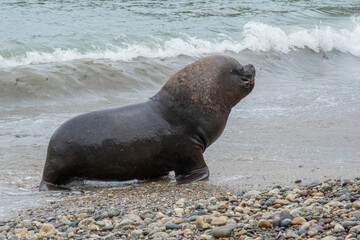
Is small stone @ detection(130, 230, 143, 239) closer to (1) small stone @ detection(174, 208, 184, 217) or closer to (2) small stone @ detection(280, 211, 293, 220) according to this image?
(1) small stone @ detection(174, 208, 184, 217)

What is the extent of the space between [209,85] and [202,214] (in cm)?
234

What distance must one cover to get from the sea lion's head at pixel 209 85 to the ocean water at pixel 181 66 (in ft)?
2.79

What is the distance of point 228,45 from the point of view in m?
17.8

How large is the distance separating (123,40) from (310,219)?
13.2 meters

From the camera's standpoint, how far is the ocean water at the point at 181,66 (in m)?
7.54

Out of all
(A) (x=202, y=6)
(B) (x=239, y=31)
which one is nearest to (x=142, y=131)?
(B) (x=239, y=31)

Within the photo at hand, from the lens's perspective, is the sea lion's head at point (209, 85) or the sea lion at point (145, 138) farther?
the sea lion's head at point (209, 85)

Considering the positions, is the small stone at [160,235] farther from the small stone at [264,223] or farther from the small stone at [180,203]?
the small stone at [180,203]

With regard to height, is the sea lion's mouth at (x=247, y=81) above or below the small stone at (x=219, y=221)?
above

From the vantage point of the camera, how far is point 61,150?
6.26m

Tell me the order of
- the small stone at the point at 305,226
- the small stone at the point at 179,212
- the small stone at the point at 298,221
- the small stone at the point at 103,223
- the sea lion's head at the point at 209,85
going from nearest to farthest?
the small stone at the point at 305,226 → the small stone at the point at 298,221 → the small stone at the point at 103,223 → the small stone at the point at 179,212 → the sea lion's head at the point at 209,85

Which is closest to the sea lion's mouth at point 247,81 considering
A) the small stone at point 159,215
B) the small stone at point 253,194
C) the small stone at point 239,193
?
the small stone at point 239,193

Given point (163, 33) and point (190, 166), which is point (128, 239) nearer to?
point (190, 166)

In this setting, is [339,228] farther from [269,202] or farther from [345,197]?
[269,202]
